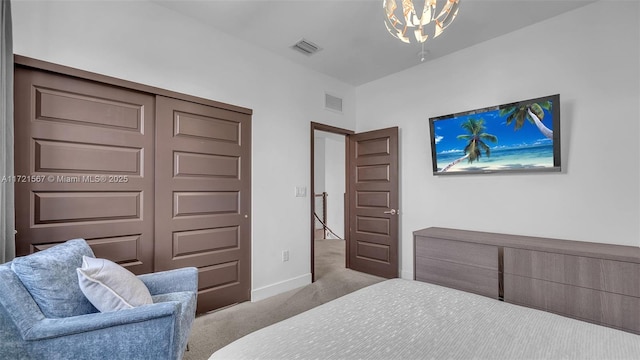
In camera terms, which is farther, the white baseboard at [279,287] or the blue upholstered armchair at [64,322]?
the white baseboard at [279,287]

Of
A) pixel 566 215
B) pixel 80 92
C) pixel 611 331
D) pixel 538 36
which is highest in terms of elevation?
pixel 538 36

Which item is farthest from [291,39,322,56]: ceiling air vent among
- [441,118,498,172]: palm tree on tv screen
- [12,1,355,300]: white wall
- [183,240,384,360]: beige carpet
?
[183,240,384,360]: beige carpet

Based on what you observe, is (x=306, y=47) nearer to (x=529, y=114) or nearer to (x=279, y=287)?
(x=529, y=114)

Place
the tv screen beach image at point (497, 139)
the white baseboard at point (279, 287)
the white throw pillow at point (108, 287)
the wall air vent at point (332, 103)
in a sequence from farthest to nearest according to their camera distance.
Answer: the wall air vent at point (332, 103)
the white baseboard at point (279, 287)
the tv screen beach image at point (497, 139)
the white throw pillow at point (108, 287)

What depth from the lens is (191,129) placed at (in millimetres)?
2555

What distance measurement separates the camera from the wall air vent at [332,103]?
3838mm

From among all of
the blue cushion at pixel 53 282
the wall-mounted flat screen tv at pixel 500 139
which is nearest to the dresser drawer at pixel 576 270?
the wall-mounted flat screen tv at pixel 500 139

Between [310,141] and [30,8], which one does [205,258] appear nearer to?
[310,141]

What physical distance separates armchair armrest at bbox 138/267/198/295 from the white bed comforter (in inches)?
44.8

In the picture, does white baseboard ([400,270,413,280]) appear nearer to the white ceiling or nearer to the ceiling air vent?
the white ceiling

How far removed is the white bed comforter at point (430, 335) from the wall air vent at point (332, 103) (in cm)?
305

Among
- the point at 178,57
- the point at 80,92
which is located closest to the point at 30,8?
the point at 80,92

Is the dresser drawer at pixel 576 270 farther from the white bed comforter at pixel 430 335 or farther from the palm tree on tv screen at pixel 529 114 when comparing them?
the white bed comforter at pixel 430 335

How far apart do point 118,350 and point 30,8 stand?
2312mm
